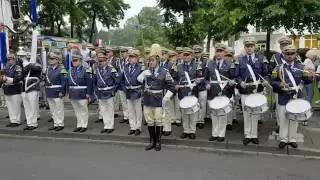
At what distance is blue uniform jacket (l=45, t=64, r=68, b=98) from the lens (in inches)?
464

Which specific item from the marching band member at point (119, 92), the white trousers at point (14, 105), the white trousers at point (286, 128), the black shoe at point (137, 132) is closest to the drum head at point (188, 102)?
the black shoe at point (137, 132)

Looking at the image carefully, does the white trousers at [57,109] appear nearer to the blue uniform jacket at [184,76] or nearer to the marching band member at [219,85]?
the blue uniform jacket at [184,76]

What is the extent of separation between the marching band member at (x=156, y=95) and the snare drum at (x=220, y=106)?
86cm

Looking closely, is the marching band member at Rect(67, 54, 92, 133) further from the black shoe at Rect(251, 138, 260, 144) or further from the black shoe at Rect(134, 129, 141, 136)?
the black shoe at Rect(251, 138, 260, 144)

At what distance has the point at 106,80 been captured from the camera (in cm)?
1144

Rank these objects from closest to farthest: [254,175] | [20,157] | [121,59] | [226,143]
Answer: [254,175] < [20,157] < [226,143] < [121,59]

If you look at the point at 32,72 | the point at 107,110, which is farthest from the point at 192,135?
the point at 32,72

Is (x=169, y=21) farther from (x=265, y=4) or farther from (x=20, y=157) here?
(x=20, y=157)

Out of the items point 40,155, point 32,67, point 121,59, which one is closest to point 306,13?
point 121,59

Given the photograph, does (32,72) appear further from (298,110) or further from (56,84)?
(298,110)

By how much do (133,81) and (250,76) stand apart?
251 centimetres

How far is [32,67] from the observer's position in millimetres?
12156

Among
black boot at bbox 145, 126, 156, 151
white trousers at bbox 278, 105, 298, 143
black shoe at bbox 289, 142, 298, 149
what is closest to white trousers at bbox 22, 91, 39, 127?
black boot at bbox 145, 126, 156, 151

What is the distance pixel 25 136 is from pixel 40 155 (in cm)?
239
